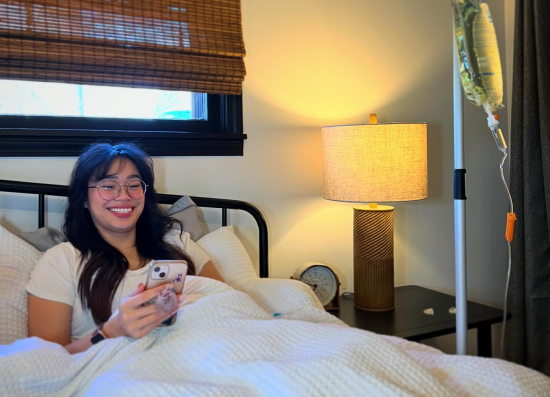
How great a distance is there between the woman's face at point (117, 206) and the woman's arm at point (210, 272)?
25 cm

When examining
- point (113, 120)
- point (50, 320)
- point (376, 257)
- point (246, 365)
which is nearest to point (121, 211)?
point (50, 320)

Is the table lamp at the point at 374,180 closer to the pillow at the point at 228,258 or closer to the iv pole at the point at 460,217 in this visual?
the pillow at the point at 228,258

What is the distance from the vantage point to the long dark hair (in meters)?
1.37

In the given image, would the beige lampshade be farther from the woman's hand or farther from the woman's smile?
the woman's hand

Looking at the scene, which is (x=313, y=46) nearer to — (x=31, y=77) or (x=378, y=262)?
(x=378, y=262)

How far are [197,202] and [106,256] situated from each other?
Result: 0.42 m

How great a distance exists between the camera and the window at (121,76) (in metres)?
1.59

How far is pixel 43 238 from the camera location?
1510 mm

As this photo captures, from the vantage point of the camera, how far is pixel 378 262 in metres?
1.89

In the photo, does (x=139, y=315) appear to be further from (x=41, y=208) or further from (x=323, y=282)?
(x=323, y=282)

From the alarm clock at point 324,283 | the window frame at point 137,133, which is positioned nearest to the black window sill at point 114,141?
the window frame at point 137,133

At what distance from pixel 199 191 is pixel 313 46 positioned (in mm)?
735

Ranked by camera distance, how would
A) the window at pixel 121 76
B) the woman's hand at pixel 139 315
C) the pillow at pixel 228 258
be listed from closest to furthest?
the woman's hand at pixel 139 315 < the window at pixel 121 76 < the pillow at pixel 228 258

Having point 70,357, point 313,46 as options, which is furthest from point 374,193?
point 70,357
